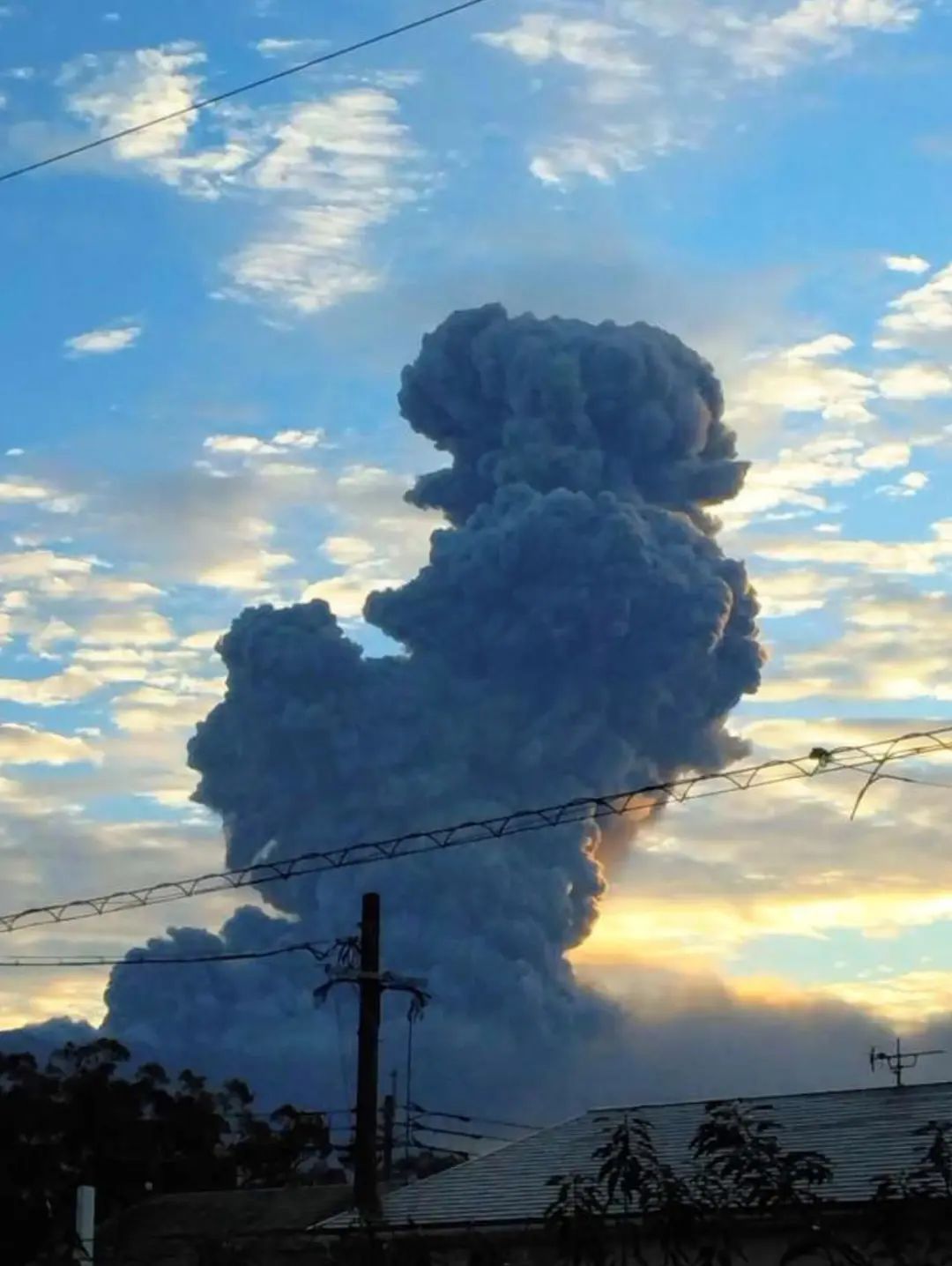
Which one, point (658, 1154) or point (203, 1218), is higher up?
point (658, 1154)

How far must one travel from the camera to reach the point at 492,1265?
1300 centimetres

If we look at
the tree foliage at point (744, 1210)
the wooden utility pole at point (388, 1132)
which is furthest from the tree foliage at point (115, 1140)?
the tree foliage at point (744, 1210)

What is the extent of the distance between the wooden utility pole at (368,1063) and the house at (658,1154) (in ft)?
1.37

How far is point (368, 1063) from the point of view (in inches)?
1139

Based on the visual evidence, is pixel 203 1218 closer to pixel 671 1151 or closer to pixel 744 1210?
pixel 671 1151

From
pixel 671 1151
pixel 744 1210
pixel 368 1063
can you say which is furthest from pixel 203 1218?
pixel 744 1210

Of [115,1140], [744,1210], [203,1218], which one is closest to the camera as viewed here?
[744,1210]

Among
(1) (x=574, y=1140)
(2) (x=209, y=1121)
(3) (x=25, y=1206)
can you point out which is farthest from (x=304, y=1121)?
(1) (x=574, y=1140)

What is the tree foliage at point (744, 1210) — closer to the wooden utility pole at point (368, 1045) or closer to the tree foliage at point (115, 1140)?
the wooden utility pole at point (368, 1045)

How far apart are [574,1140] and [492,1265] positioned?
16328 millimetres

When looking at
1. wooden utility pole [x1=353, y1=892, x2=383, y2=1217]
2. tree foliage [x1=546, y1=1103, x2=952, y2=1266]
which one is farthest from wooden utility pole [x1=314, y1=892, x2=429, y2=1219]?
tree foliage [x1=546, y1=1103, x2=952, y2=1266]

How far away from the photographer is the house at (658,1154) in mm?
23328

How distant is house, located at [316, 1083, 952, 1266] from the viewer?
23328 millimetres

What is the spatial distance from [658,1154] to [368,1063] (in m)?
5.36
